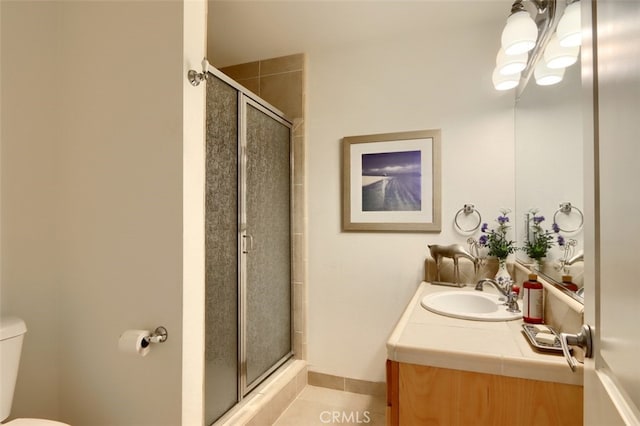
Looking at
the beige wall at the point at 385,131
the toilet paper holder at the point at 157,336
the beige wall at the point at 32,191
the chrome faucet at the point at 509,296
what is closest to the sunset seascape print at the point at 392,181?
the beige wall at the point at 385,131

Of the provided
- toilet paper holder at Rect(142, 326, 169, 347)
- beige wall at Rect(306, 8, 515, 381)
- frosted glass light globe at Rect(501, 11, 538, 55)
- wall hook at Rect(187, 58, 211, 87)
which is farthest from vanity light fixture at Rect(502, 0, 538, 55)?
toilet paper holder at Rect(142, 326, 169, 347)

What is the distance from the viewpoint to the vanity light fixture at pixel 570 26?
1068 mm

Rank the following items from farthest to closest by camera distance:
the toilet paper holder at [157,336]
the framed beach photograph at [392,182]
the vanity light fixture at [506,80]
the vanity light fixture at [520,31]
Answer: the framed beach photograph at [392,182] < the vanity light fixture at [506,80] < the vanity light fixture at [520,31] < the toilet paper holder at [157,336]

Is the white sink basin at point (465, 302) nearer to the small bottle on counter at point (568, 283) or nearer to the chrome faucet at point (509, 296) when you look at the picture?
the chrome faucet at point (509, 296)

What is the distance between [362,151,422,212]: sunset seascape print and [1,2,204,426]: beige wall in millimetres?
1212

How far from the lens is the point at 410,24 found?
6.41 feet

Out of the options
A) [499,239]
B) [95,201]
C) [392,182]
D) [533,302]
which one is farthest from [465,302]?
[95,201]

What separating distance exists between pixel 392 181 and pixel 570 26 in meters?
1.15

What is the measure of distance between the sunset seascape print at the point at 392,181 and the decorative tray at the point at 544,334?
3.30ft

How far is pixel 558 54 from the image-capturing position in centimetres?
117

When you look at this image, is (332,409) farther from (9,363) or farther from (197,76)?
(197,76)

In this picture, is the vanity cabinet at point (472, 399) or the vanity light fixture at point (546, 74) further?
the vanity light fixture at point (546, 74)

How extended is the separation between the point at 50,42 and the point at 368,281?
2070mm

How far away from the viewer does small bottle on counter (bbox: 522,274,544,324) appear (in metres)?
1.18
